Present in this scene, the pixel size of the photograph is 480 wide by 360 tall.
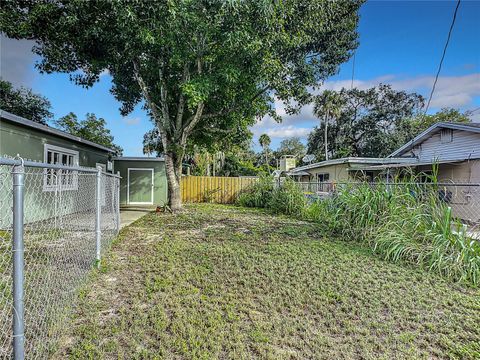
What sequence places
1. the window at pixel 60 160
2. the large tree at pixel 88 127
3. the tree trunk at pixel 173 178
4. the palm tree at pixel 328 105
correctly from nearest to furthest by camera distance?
the window at pixel 60 160, the tree trunk at pixel 173 178, the large tree at pixel 88 127, the palm tree at pixel 328 105

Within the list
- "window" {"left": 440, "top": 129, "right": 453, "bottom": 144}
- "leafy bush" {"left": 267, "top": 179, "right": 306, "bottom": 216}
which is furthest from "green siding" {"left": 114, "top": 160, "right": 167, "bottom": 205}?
"window" {"left": 440, "top": 129, "right": 453, "bottom": 144}

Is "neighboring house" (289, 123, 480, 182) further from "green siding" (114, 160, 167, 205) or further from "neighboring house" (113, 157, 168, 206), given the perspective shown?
"neighboring house" (113, 157, 168, 206)

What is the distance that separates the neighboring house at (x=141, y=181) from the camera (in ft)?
45.0

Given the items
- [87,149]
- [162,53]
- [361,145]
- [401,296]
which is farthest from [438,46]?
[361,145]

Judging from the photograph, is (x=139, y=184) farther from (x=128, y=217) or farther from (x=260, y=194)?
(x=260, y=194)

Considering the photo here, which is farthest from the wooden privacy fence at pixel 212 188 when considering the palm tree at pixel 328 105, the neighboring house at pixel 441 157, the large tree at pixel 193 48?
the palm tree at pixel 328 105

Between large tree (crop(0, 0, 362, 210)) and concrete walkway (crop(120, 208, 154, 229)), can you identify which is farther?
concrete walkway (crop(120, 208, 154, 229))

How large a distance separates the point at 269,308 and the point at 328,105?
27.7m

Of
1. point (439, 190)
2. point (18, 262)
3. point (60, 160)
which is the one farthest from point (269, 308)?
point (60, 160)

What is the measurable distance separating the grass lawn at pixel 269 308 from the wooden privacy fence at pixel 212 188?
10.3 m

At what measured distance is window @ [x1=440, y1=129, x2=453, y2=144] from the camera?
11.2 meters

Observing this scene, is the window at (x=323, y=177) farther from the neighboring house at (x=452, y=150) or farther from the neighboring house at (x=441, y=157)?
the neighboring house at (x=452, y=150)

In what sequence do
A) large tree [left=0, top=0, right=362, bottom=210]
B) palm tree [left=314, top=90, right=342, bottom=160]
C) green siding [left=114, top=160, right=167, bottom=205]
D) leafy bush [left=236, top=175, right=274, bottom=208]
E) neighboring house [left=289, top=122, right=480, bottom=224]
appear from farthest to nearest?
palm tree [left=314, top=90, right=342, bottom=160]
green siding [left=114, top=160, right=167, bottom=205]
leafy bush [left=236, top=175, right=274, bottom=208]
neighboring house [left=289, top=122, right=480, bottom=224]
large tree [left=0, top=0, right=362, bottom=210]

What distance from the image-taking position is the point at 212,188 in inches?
608
